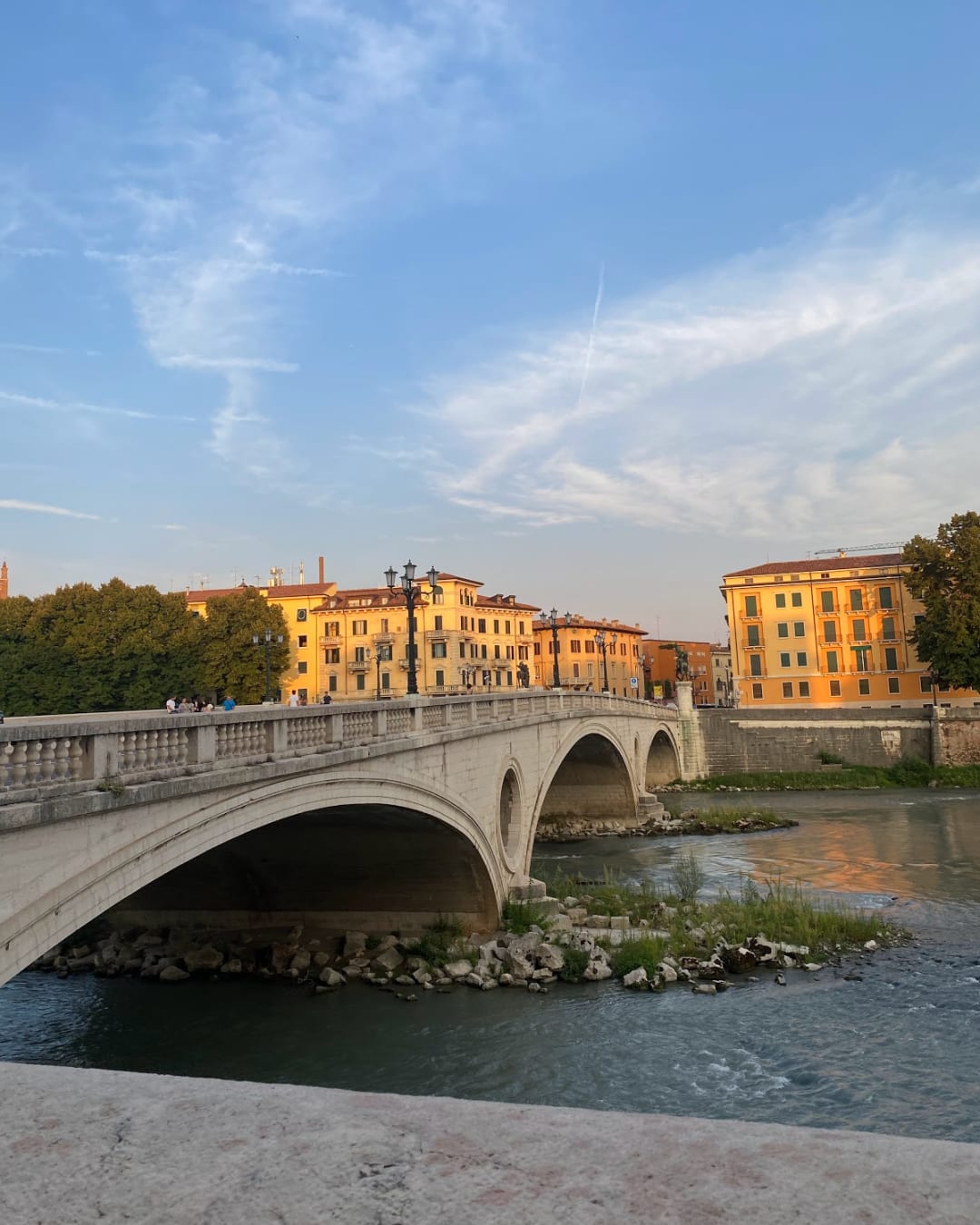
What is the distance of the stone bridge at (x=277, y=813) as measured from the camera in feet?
24.3

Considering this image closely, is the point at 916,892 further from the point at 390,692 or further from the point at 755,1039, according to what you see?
the point at 390,692

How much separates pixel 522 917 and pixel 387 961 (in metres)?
3.33

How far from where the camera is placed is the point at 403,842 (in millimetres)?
18234

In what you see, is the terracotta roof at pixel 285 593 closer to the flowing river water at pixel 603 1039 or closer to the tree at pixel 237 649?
the tree at pixel 237 649

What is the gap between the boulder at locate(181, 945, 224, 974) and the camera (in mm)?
18719

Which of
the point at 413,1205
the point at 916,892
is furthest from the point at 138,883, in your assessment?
the point at 916,892

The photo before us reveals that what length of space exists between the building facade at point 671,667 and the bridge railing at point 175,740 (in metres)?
84.9

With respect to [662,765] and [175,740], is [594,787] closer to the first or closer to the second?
[662,765]

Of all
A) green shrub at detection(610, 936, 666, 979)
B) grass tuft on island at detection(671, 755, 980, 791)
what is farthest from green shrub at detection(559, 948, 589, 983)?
grass tuft on island at detection(671, 755, 980, 791)

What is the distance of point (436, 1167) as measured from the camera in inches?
81.4

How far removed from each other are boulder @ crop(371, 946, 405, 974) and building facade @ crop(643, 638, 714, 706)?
Result: 266ft

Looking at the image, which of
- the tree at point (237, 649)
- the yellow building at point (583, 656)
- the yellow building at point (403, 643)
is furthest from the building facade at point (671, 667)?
the tree at point (237, 649)

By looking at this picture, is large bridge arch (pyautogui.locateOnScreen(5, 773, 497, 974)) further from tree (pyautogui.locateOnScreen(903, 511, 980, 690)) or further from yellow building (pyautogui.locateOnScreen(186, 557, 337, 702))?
yellow building (pyautogui.locateOnScreen(186, 557, 337, 702))

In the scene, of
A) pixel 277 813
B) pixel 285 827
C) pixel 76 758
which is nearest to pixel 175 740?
pixel 76 758
